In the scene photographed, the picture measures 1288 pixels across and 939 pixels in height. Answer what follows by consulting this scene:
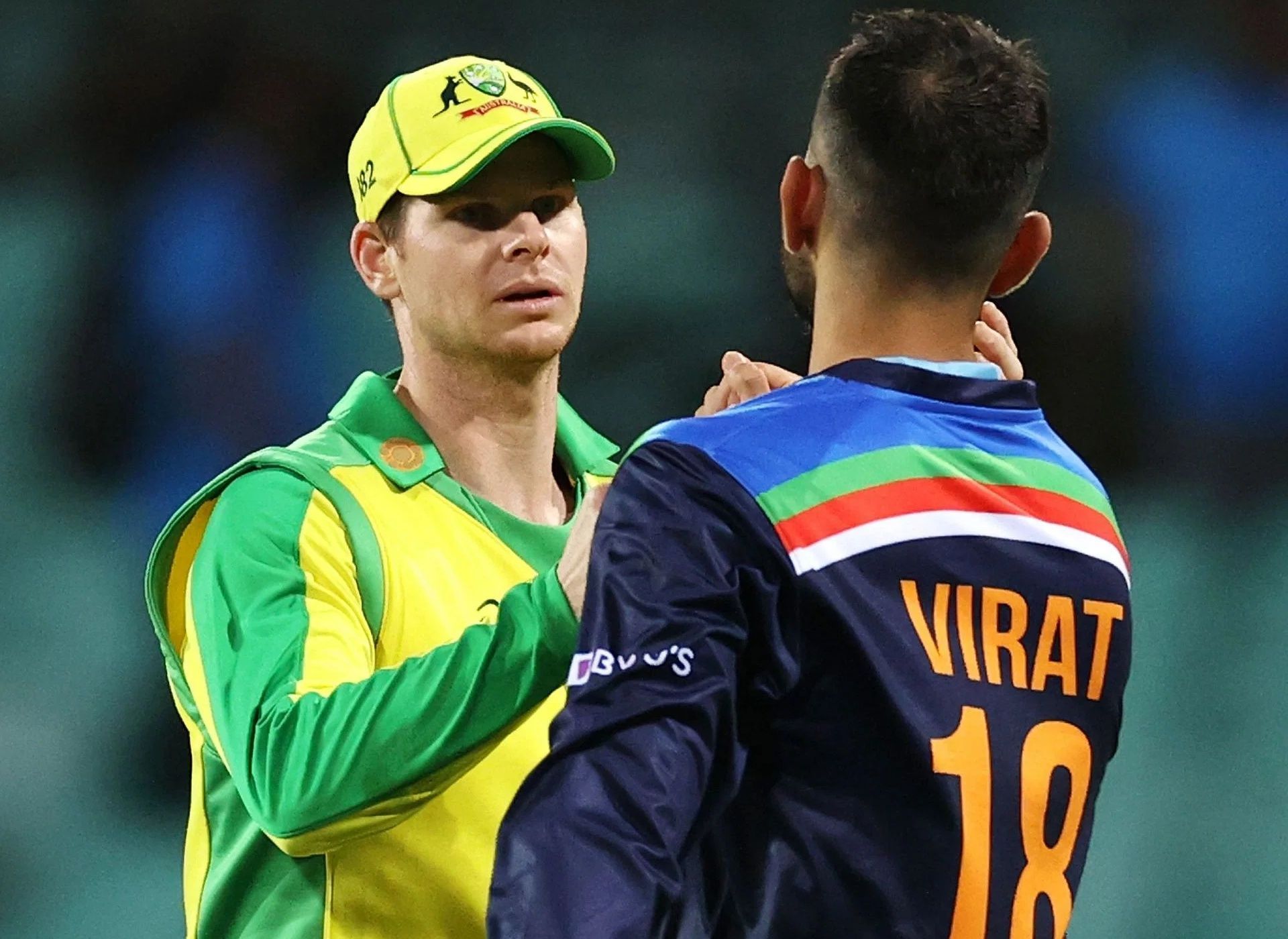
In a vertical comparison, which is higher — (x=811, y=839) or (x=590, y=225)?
(x=590, y=225)

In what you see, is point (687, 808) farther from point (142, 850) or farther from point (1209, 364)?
point (1209, 364)

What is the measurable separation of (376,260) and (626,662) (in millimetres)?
1231

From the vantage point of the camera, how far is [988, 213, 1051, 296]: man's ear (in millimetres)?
1473

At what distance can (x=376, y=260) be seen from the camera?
2.32m

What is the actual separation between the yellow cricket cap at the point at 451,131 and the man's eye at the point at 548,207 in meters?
0.04

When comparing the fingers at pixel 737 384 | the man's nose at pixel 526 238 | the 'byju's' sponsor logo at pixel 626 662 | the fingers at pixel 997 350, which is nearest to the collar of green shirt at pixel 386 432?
the man's nose at pixel 526 238

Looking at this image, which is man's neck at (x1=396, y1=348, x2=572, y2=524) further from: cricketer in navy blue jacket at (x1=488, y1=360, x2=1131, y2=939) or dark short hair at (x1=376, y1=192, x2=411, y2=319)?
cricketer in navy blue jacket at (x1=488, y1=360, x2=1131, y2=939)

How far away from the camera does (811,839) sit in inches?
50.3

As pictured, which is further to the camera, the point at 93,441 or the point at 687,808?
the point at 93,441

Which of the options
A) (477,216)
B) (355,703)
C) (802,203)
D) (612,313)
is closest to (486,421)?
(477,216)

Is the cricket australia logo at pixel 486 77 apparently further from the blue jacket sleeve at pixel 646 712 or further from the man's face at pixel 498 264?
the blue jacket sleeve at pixel 646 712

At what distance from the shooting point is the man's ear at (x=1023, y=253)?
147 centimetres

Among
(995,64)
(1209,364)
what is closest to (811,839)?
(995,64)

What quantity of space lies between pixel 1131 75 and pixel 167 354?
7.77 feet
